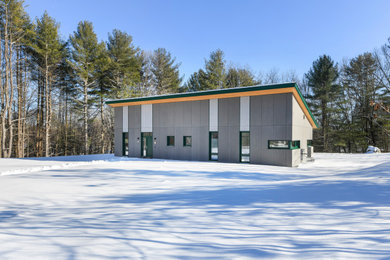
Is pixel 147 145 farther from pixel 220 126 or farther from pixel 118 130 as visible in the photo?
pixel 220 126

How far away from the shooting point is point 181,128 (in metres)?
15.4

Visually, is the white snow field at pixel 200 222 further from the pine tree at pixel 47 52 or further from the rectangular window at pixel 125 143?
the pine tree at pixel 47 52

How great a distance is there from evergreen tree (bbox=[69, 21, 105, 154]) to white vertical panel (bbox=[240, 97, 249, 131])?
56.8ft

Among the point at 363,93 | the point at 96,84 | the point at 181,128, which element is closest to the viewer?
the point at 181,128

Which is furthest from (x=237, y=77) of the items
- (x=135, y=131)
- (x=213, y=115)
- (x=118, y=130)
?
(x=118, y=130)

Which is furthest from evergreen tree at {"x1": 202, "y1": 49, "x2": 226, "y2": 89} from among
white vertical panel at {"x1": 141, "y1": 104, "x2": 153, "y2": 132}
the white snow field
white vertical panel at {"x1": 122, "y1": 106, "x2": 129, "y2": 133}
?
the white snow field

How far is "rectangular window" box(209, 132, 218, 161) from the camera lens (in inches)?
574

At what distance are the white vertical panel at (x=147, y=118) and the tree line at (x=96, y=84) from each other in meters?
7.90

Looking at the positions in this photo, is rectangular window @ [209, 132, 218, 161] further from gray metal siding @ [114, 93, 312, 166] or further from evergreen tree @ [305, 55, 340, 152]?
evergreen tree @ [305, 55, 340, 152]

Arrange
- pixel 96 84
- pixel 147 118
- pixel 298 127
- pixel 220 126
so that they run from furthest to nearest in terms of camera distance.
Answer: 1. pixel 96 84
2. pixel 147 118
3. pixel 220 126
4. pixel 298 127

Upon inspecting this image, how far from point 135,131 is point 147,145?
5.42 feet

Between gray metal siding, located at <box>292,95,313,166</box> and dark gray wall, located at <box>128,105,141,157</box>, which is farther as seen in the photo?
dark gray wall, located at <box>128,105,141,157</box>

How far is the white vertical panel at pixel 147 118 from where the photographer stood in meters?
16.6

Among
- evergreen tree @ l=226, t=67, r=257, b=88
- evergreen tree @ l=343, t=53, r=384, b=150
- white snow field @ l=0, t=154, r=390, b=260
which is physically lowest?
white snow field @ l=0, t=154, r=390, b=260
